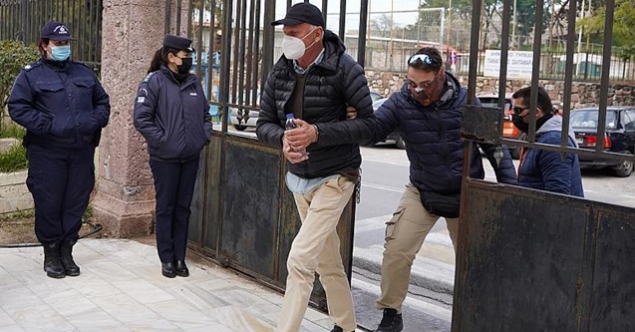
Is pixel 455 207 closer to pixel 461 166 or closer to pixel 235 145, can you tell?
pixel 461 166

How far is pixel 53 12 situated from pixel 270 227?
525 cm

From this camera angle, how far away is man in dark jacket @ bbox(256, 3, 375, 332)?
4180mm

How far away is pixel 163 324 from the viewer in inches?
194

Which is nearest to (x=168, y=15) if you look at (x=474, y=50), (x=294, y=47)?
(x=294, y=47)

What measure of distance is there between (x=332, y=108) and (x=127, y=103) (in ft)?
11.3

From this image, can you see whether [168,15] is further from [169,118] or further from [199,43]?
[169,118]

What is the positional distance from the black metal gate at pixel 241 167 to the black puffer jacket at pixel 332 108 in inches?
32.8

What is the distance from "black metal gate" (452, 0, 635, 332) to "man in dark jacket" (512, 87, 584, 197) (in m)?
0.22

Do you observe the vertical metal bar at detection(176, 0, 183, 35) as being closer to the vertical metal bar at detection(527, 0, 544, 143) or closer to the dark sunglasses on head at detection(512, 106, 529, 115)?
the dark sunglasses on head at detection(512, 106, 529, 115)

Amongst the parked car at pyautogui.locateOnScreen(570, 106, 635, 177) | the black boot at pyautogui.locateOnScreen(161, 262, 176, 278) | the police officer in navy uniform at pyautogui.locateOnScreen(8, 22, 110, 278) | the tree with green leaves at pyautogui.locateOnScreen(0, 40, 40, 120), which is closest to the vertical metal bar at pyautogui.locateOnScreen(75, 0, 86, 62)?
the tree with green leaves at pyautogui.locateOnScreen(0, 40, 40, 120)

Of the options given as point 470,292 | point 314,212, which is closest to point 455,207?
point 470,292

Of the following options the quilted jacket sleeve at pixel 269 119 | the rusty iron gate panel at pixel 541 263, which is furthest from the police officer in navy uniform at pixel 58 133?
the rusty iron gate panel at pixel 541 263

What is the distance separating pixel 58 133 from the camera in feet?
18.7

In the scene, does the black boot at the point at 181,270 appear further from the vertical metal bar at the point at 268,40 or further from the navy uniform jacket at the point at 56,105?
the vertical metal bar at the point at 268,40
